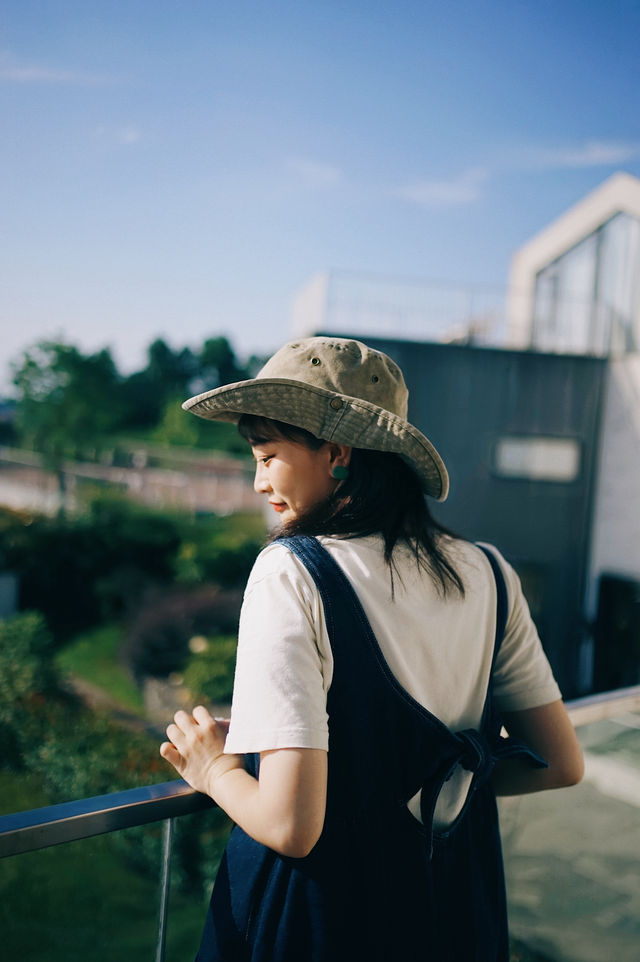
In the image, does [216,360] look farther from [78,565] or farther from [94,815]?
[94,815]

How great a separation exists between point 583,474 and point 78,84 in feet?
48.0

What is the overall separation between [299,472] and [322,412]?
0.08m

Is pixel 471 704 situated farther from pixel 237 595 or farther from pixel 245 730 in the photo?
pixel 237 595

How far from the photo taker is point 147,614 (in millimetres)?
12297

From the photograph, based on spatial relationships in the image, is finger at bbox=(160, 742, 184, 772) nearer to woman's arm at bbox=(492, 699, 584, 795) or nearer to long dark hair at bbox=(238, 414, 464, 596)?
long dark hair at bbox=(238, 414, 464, 596)

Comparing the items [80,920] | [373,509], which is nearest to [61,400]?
[80,920]

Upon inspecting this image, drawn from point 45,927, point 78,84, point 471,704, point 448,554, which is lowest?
point 45,927

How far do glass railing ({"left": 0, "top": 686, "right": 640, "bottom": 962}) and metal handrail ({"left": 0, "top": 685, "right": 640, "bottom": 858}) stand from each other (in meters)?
0.31

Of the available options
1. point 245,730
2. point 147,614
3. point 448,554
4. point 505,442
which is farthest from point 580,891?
point 147,614

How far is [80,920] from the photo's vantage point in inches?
55.3

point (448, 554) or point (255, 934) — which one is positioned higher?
point (448, 554)

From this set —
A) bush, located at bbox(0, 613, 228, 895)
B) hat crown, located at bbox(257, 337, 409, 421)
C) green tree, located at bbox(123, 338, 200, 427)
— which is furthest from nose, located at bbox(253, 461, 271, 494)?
green tree, located at bbox(123, 338, 200, 427)

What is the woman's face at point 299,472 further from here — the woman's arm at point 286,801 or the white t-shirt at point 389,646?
the woman's arm at point 286,801

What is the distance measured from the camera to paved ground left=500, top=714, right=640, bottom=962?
1.48m
